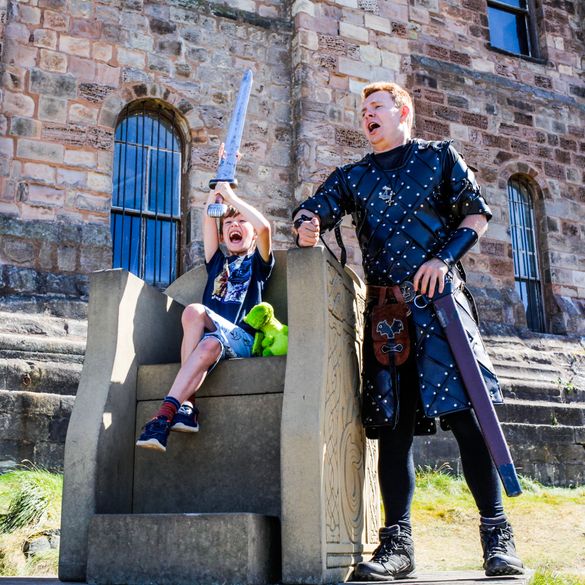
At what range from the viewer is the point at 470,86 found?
10.8 meters

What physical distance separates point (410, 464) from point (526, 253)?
7.96 m

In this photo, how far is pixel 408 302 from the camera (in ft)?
11.2

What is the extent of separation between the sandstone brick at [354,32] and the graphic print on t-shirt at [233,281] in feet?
20.7

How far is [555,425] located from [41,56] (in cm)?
621

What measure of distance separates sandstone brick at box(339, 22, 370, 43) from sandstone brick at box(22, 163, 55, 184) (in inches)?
149

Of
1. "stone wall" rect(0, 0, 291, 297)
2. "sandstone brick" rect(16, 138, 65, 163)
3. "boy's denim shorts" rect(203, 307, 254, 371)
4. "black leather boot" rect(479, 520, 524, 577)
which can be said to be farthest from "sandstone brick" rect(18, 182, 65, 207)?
"black leather boot" rect(479, 520, 524, 577)

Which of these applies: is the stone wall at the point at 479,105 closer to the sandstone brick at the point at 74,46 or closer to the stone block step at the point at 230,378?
the sandstone brick at the point at 74,46

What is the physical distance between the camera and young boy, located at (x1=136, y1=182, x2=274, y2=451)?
3.35 meters

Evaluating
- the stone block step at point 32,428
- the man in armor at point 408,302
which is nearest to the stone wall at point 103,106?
the stone block step at point 32,428

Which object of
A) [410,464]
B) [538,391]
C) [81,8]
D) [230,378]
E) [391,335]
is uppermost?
[81,8]

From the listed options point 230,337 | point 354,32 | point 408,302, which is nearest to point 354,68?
point 354,32

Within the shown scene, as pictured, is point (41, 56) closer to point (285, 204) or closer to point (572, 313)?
point (285, 204)

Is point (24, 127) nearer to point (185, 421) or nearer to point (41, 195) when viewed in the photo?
point (41, 195)

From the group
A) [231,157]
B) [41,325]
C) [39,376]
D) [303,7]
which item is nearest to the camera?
[231,157]
